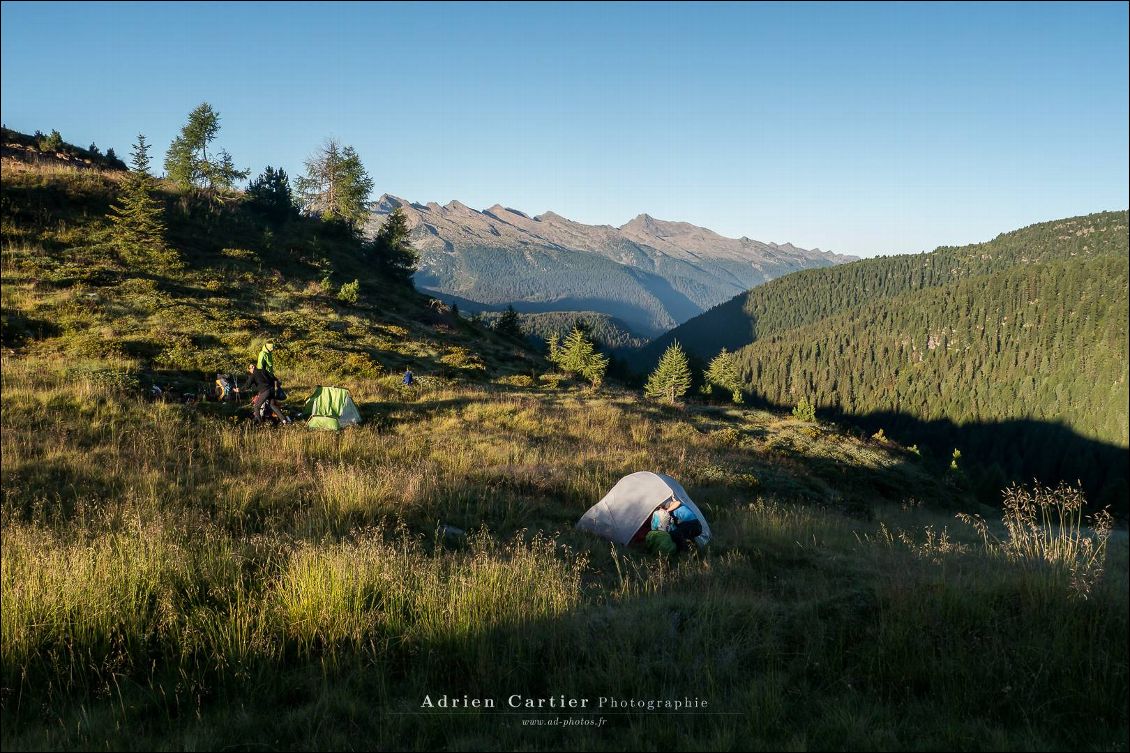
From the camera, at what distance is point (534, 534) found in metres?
7.83

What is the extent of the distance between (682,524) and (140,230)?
102ft

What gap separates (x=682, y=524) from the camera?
27.0ft

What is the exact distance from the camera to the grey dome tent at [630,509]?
8.48 meters

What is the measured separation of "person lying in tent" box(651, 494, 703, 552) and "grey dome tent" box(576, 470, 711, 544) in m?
0.13

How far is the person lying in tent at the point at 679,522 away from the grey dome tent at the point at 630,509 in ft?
0.44

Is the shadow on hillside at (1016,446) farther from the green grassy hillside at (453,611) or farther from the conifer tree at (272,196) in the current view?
the green grassy hillside at (453,611)

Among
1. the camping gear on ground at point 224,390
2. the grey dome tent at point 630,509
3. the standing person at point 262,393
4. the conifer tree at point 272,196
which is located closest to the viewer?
the grey dome tent at point 630,509

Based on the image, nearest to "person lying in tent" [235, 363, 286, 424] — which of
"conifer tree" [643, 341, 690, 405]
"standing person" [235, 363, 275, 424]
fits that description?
"standing person" [235, 363, 275, 424]

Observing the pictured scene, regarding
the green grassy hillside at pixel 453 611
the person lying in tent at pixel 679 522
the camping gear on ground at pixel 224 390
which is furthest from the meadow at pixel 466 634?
the camping gear on ground at pixel 224 390

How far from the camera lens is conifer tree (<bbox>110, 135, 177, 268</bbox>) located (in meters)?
26.2

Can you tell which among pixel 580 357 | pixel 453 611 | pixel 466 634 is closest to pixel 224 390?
pixel 453 611

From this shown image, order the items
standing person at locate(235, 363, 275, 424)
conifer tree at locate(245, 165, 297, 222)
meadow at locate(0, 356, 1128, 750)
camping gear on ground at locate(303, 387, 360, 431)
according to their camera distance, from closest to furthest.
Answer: meadow at locate(0, 356, 1128, 750)
standing person at locate(235, 363, 275, 424)
camping gear on ground at locate(303, 387, 360, 431)
conifer tree at locate(245, 165, 297, 222)

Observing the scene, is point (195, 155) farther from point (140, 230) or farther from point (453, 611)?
point (453, 611)

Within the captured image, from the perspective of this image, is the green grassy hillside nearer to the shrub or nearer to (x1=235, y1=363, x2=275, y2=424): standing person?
(x1=235, y1=363, x2=275, y2=424): standing person
